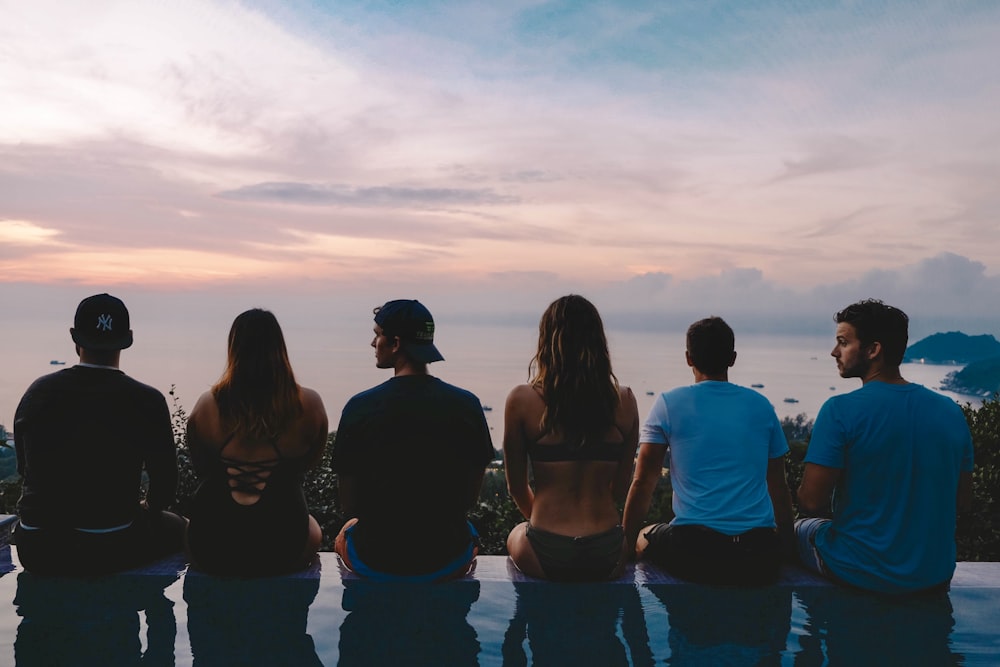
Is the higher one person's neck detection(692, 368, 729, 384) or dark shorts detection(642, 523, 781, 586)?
person's neck detection(692, 368, 729, 384)

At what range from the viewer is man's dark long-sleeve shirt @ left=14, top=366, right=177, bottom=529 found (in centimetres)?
447

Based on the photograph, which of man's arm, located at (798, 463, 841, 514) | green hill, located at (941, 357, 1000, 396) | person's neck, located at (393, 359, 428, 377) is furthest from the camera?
green hill, located at (941, 357, 1000, 396)

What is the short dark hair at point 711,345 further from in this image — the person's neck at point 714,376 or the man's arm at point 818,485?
the man's arm at point 818,485

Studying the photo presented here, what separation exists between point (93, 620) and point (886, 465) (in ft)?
15.0

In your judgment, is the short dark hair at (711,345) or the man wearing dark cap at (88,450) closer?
the man wearing dark cap at (88,450)

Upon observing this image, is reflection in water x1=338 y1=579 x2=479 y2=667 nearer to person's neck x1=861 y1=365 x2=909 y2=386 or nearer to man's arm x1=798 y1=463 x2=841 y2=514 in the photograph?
man's arm x1=798 y1=463 x2=841 y2=514

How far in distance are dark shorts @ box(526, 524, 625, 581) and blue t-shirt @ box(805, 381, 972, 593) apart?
1295 mm

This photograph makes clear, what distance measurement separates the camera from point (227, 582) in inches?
189

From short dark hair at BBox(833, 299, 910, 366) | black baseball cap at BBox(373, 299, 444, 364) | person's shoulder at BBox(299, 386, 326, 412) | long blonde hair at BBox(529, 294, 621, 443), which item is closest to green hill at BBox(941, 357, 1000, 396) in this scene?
short dark hair at BBox(833, 299, 910, 366)

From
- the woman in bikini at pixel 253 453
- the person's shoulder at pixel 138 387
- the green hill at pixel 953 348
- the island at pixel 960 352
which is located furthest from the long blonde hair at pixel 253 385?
the green hill at pixel 953 348

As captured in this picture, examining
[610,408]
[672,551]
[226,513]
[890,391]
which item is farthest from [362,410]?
[890,391]

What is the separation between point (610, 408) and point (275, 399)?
6.55ft

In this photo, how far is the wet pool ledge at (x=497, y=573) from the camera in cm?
490

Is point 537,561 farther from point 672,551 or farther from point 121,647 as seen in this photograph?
point 121,647
